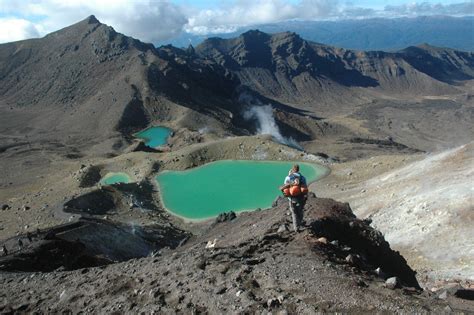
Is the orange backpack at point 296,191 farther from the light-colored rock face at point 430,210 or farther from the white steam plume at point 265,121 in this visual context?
the white steam plume at point 265,121

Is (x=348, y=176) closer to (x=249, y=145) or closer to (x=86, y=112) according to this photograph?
(x=249, y=145)

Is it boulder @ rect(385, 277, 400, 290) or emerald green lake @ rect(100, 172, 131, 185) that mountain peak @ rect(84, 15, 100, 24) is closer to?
emerald green lake @ rect(100, 172, 131, 185)

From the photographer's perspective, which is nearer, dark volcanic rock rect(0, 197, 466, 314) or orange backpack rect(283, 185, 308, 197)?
dark volcanic rock rect(0, 197, 466, 314)

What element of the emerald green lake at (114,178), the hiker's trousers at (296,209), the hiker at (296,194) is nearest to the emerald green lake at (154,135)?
the emerald green lake at (114,178)

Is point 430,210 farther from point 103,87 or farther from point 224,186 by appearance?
point 103,87

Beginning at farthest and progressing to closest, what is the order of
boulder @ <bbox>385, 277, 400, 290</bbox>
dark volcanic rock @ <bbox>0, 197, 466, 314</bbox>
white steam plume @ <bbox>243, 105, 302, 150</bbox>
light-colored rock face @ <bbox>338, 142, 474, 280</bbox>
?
white steam plume @ <bbox>243, 105, 302, 150</bbox>, light-colored rock face @ <bbox>338, 142, 474, 280</bbox>, boulder @ <bbox>385, 277, 400, 290</bbox>, dark volcanic rock @ <bbox>0, 197, 466, 314</bbox>

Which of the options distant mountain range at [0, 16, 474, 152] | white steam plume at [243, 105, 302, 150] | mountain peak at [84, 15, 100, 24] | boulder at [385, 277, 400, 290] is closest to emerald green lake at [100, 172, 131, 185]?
distant mountain range at [0, 16, 474, 152]
